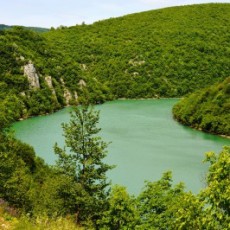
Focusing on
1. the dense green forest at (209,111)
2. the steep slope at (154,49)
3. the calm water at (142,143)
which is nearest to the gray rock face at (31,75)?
the calm water at (142,143)

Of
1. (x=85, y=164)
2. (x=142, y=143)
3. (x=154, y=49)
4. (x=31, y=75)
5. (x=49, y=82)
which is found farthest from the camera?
(x=154, y=49)

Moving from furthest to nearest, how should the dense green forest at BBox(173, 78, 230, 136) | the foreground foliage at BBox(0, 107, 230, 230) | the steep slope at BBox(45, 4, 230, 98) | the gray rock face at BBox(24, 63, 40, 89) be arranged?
the steep slope at BBox(45, 4, 230, 98)
the gray rock face at BBox(24, 63, 40, 89)
the dense green forest at BBox(173, 78, 230, 136)
the foreground foliage at BBox(0, 107, 230, 230)

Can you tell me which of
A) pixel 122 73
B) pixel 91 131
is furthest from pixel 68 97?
pixel 91 131

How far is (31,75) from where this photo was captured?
283ft

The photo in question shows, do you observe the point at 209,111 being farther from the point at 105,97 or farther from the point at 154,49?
the point at 154,49

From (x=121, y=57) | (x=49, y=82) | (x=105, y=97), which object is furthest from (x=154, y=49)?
(x=49, y=82)

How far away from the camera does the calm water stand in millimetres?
38625

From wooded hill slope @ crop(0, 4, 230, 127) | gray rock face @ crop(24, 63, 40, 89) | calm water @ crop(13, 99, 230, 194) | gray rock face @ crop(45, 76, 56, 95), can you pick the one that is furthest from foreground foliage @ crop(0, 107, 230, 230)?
gray rock face @ crop(45, 76, 56, 95)

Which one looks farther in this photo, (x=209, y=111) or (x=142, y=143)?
(x=209, y=111)

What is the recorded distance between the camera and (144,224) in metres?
19.4

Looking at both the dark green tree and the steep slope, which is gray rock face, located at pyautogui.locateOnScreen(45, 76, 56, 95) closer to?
the steep slope

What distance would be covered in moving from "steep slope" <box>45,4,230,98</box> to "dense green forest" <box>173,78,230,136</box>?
130 ft

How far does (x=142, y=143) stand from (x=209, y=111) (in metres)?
17.0

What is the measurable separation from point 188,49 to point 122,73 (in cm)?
2499
